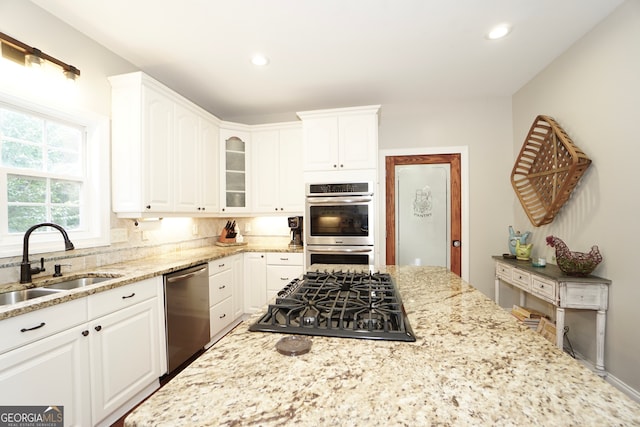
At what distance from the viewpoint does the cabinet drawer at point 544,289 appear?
206 centimetres

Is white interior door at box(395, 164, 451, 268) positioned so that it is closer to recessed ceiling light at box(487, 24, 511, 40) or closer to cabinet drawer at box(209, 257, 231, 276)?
recessed ceiling light at box(487, 24, 511, 40)

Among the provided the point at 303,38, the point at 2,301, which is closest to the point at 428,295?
the point at 303,38

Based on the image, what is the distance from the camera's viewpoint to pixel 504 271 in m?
2.76

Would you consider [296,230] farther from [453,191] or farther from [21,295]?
[21,295]

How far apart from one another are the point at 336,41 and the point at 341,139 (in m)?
1.02

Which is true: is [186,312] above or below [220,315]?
above

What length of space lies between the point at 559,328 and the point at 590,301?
0.29 meters

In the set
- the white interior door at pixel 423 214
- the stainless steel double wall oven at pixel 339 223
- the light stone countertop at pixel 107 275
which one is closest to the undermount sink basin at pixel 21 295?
the light stone countertop at pixel 107 275

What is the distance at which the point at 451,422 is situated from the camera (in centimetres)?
49

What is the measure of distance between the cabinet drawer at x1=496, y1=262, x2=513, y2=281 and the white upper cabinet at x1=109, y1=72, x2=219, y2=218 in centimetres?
325

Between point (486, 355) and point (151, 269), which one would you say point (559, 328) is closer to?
point (486, 355)

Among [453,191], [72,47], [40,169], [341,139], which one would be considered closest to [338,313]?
[40,169]

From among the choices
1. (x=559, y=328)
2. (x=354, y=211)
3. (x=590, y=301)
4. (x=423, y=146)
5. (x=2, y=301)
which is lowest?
(x=559, y=328)

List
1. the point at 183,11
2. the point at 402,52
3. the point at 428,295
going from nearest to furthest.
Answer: the point at 428,295
the point at 183,11
the point at 402,52
